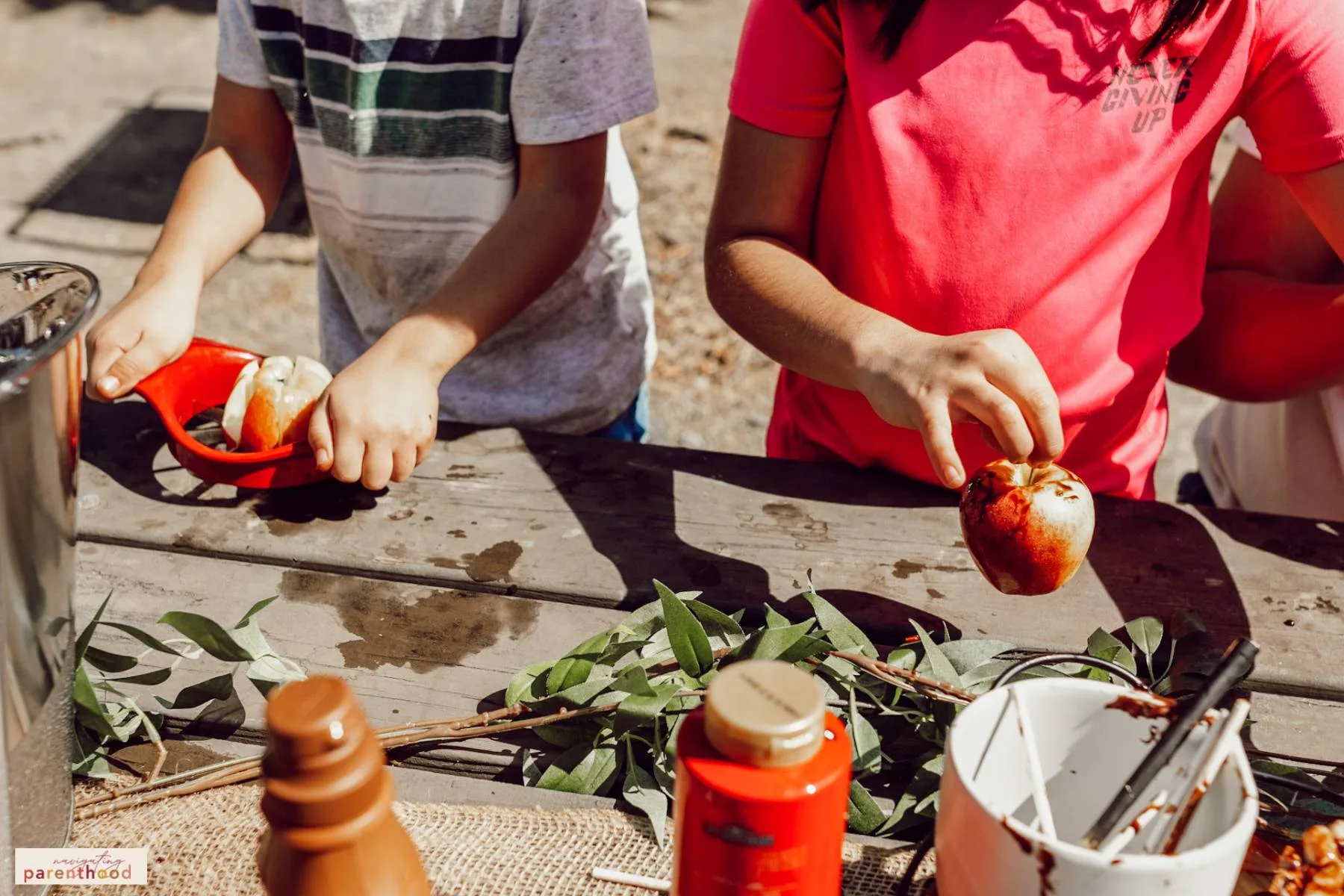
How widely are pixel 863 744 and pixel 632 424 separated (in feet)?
3.45

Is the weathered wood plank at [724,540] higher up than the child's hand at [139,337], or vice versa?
the child's hand at [139,337]

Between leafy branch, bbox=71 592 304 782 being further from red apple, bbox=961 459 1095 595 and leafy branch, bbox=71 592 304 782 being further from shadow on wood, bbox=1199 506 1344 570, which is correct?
shadow on wood, bbox=1199 506 1344 570

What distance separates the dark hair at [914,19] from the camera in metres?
1.13

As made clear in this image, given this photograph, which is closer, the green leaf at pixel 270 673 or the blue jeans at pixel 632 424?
the green leaf at pixel 270 673

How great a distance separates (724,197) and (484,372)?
1.78ft

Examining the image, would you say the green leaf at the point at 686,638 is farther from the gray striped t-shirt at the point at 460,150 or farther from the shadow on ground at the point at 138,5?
the shadow on ground at the point at 138,5

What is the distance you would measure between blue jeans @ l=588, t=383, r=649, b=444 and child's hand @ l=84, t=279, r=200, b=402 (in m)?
0.66

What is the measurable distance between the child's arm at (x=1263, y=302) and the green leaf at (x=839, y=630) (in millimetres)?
724

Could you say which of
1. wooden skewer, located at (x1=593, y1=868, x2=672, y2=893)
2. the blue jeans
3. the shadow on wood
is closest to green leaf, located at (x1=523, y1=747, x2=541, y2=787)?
wooden skewer, located at (x1=593, y1=868, x2=672, y2=893)

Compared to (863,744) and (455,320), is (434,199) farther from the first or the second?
(863,744)

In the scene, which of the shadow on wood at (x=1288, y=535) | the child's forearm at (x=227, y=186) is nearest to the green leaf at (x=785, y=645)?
the shadow on wood at (x=1288, y=535)

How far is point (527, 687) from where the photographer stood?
3.02 ft

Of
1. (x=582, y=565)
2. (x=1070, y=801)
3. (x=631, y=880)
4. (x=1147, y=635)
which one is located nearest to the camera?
(x=1070, y=801)

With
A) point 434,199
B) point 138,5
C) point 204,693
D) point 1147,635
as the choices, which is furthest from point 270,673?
point 138,5
